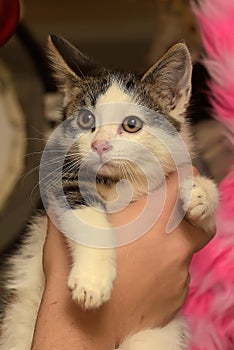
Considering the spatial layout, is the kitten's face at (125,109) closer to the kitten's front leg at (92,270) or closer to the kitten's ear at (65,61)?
the kitten's ear at (65,61)

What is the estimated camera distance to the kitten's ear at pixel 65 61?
42.1 inches

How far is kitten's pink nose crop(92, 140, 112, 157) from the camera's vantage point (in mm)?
958

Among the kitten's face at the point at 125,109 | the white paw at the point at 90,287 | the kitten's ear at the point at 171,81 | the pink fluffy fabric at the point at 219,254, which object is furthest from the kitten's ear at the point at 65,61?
the white paw at the point at 90,287

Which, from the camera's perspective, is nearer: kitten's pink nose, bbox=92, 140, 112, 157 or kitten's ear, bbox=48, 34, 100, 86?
kitten's pink nose, bbox=92, 140, 112, 157

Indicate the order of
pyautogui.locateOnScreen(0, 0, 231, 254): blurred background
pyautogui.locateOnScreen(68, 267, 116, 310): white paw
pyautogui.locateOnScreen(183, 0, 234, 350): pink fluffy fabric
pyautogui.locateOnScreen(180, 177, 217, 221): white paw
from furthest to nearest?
pyautogui.locateOnScreen(0, 0, 231, 254): blurred background
pyautogui.locateOnScreen(183, 0, 234, 350): pink fluffy fabric
pyautogui.locateOnScreen(180, 177, 217, 221): white paw
pyautogui.locateOnScreen(68, 267, 116, 310): white paw

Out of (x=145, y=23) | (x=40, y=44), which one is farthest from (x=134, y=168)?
(x=145, y=23)

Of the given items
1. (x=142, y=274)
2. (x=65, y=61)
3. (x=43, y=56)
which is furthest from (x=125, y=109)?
(x=43, y=56)

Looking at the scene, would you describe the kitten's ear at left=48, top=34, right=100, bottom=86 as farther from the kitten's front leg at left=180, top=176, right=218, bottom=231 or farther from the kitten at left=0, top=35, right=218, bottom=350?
the kitten's front leg at left=180, top=176, right=218, bottom=231

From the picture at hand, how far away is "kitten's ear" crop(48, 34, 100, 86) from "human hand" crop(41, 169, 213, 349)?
0.86ft

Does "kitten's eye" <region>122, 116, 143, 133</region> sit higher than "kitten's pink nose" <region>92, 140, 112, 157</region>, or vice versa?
"kitten's eye" <region>122, 116, 143, 133</region>

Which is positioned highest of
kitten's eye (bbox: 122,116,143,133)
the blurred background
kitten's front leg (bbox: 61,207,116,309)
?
kitten's eye (bbox: 122,116,143,133)

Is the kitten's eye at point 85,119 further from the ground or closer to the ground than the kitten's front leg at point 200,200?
further from the ground

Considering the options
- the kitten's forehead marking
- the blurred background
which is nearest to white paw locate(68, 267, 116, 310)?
the kitten's forehead marking

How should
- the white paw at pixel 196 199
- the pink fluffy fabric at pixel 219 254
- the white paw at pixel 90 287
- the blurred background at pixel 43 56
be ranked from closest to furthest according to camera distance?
the white paw at pixel 90 287, the white paw at pixel 196 199, the pink fluffy fabric at pixel 219 254, the blurred background at pixel 43 56
